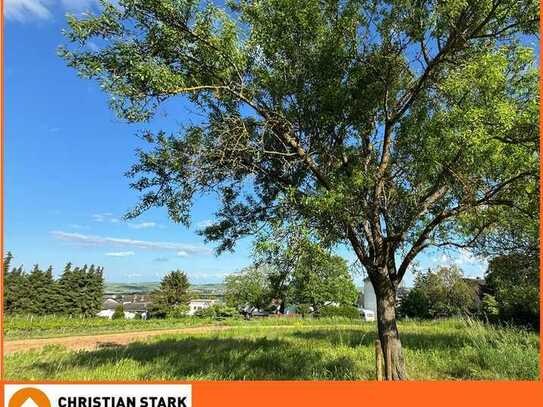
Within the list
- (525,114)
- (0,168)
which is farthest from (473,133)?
(0,168)

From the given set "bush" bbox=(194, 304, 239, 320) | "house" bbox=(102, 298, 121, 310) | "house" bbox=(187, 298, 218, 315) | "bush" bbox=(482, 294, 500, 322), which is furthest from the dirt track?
"house" bbox=(102, 298, 121, 310)

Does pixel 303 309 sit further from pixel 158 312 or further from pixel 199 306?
pixel 199 306

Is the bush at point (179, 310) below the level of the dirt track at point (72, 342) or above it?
above

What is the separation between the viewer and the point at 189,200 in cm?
1034

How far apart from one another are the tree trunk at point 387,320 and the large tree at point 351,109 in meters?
0.03

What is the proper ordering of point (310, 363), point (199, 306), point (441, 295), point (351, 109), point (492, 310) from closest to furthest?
1. point (351, 109)
2. point (310, 363)
3. point (492, 310)
4. point (441, 295)
5. point (199, 306)

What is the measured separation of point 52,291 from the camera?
3041 inches

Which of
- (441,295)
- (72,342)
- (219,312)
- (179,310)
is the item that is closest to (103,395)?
(72,342)

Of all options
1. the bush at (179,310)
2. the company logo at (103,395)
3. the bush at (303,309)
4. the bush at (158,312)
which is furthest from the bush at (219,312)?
the company logo at (103,395)

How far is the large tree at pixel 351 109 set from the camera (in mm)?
8250

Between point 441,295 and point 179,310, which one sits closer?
point 441,295

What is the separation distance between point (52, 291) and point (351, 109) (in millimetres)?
79309

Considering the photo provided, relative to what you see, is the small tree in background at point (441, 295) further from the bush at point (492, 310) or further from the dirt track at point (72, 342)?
the dirt track at point (72, 342)

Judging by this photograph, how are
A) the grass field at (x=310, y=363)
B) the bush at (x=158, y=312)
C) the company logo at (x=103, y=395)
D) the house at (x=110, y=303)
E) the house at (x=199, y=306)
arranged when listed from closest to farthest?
the company logo at (x=103, y=395) < the grass field at (x=310, y=363) < the bush at (x=158, y=312) < the house at (x=199, y=306) < the house at (x=110, y=303)
